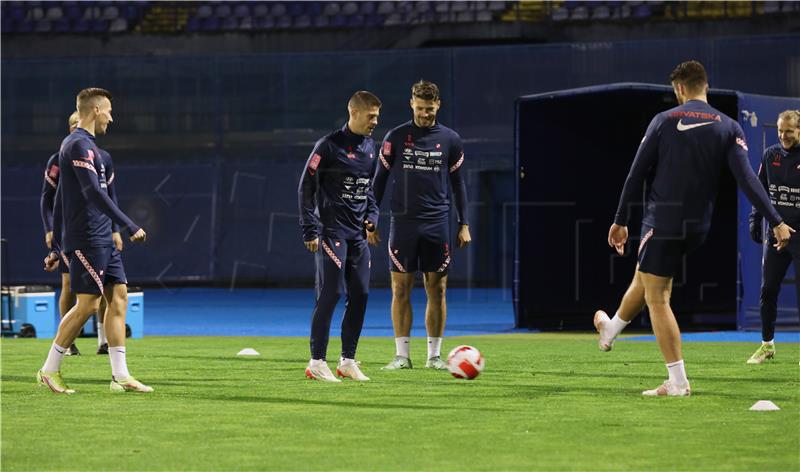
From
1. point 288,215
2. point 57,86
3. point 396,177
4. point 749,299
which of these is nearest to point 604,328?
point 396,177

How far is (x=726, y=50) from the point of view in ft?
78.7

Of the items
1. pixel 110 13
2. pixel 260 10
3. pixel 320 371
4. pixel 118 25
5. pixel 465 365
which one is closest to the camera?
pixel 465 365

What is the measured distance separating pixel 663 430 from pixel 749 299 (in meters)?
9.23

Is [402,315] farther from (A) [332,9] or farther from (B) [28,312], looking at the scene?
(A) [332,9]

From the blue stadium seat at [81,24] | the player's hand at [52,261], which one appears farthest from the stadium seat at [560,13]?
the player's hand at [52,261]

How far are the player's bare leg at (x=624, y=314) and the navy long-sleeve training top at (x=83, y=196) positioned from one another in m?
3.26

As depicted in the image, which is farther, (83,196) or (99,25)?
(99,25)

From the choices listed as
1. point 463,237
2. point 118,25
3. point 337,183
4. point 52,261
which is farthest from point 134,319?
point 118,25

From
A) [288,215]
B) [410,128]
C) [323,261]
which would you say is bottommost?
[288,215]

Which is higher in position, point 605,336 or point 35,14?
point 35,14

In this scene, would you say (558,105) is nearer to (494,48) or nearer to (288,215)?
Answer: (494,48)

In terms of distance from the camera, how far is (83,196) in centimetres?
870

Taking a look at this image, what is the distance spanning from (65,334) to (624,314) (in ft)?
12.0

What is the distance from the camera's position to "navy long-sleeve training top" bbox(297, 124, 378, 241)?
30.9 ft
